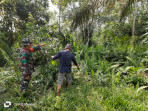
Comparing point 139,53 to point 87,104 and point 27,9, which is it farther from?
point 27,9

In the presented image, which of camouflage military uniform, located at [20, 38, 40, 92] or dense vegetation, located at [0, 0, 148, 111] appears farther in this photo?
camouflage military uniform, located at [20, 38, 40, 92]

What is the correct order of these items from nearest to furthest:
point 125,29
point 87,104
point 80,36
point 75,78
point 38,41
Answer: point 87,104
point 75,78
point 38,41
point 125,29
point 80,36

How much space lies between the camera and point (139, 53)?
492 centimetres

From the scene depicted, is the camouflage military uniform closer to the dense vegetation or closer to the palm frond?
the dense vegetation

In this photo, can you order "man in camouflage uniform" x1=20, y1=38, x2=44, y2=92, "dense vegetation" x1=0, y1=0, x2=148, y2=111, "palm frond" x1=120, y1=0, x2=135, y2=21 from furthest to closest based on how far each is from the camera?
"palm frond" x1=120, y1=0, x2=135, y2=21
"man in camouflage uniform" x1=20, y1=38, x2=44, y2=92
"dense vegetation" x1=0, y1=0, x2=148, y2=111

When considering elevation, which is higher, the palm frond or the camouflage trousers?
the palm frond

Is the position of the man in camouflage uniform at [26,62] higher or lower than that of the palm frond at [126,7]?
lower

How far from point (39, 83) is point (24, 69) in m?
0.73

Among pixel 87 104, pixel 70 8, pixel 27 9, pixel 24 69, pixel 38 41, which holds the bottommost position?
pixel 87 104

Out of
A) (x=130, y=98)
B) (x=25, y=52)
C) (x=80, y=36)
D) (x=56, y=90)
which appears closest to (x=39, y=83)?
(x=56, y=90)

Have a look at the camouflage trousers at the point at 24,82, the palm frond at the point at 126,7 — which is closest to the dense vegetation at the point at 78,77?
the palm frond at the point at 126,7

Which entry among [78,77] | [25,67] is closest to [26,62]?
[25,67]

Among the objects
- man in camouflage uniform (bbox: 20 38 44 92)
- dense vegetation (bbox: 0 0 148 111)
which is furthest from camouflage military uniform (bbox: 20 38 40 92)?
dense vegetation (bbox: 0 0 148 111)

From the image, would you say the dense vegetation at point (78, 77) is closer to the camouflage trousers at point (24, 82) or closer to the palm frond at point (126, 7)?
the palm frond at point (126, 7)
